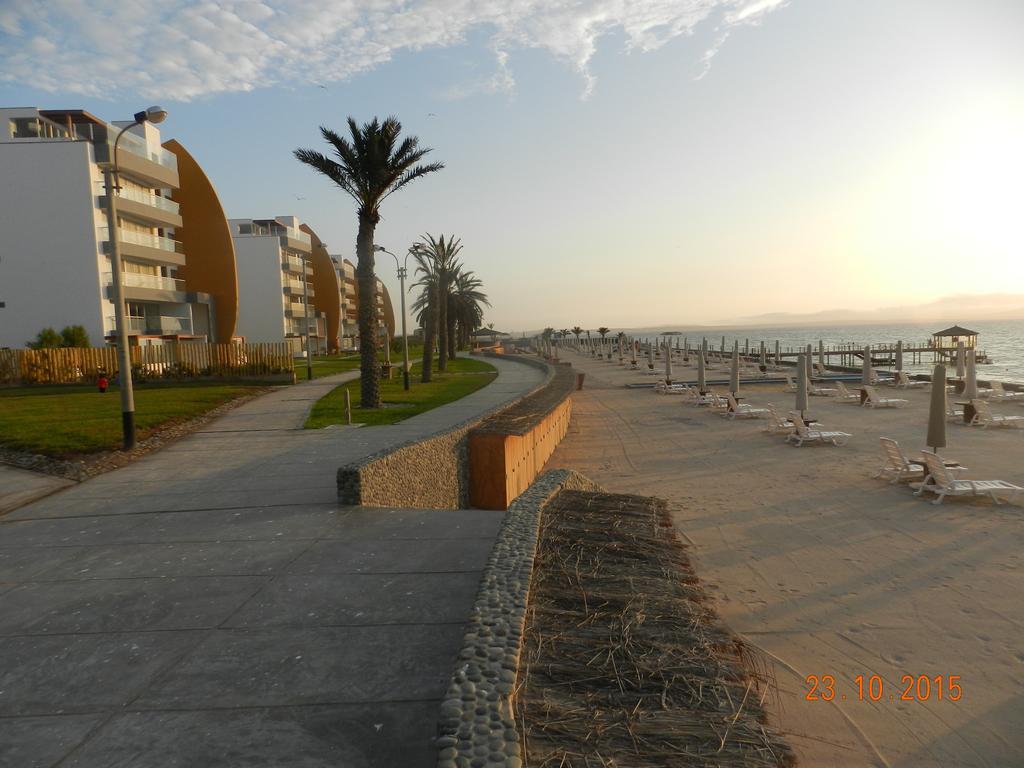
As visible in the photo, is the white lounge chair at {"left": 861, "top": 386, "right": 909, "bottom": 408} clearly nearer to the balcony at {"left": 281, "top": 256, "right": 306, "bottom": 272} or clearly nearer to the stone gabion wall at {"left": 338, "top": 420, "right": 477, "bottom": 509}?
the stone gabion wall at {"left": 338, "top": 420, "right": 477, "bottom": 509}

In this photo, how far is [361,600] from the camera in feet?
15.2

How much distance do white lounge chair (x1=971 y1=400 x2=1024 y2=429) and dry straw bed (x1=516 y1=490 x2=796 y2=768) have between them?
55.2 feet

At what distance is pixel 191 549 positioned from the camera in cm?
598

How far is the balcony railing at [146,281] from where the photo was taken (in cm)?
3406

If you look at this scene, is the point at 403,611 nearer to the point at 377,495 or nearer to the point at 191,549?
the point at 191,549

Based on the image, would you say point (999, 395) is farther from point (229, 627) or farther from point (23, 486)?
point (23, 486)

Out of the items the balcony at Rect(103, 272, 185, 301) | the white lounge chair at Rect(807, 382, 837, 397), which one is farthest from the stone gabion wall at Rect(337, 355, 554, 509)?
the balcony at Rect(103, 272, 185, 301)

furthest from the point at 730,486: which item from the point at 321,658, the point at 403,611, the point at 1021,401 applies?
the point at 1021,401

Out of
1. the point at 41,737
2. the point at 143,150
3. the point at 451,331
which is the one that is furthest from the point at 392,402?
the point at 451,331

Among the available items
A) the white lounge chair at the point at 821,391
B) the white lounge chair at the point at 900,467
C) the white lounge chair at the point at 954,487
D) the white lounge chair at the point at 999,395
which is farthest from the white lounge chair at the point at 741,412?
the white lounge chair at the point at 954,487

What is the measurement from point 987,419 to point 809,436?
662 centimetres

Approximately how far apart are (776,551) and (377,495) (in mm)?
5077

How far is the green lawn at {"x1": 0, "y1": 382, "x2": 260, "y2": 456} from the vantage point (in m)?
12.0

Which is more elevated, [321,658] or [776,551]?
[321,658]
